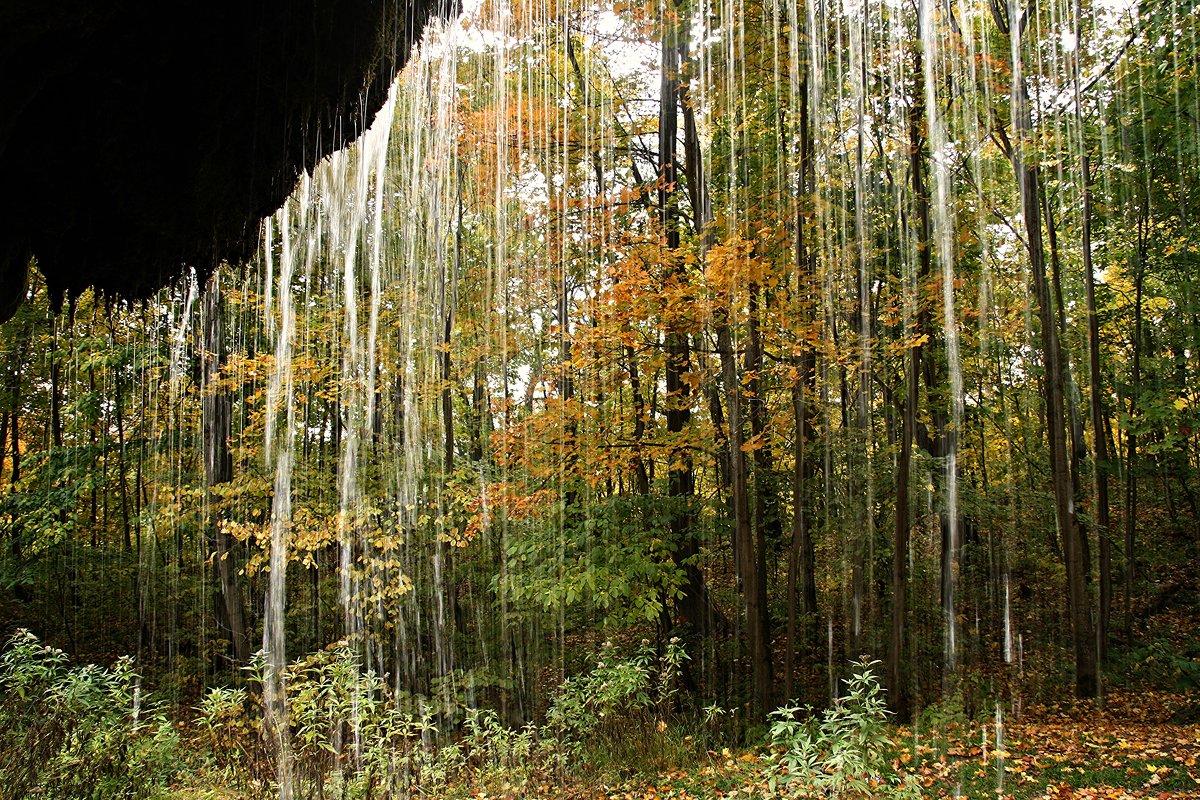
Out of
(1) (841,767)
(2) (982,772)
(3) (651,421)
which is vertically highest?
(3) (651,421)

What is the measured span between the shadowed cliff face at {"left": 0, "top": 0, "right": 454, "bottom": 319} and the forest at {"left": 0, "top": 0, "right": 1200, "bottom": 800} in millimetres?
1741

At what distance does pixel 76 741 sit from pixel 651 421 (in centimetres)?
755

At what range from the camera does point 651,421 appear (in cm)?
1037

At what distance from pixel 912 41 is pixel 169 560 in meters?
16.6

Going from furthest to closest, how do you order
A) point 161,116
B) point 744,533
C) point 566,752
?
point 744,533 → point 566,752 → point 161,116

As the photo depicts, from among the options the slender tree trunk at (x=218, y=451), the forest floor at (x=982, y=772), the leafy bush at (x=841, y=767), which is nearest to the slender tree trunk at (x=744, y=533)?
the forest floor at (x=982, y=772)

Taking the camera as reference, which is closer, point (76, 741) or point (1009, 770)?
point (76, 741)

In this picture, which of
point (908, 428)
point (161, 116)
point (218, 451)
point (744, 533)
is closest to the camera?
point (161, 116)

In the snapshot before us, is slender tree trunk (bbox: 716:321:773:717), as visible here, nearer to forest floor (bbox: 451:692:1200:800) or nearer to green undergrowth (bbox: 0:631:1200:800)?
green undergrowth (bbox: 0:631:1200:800)

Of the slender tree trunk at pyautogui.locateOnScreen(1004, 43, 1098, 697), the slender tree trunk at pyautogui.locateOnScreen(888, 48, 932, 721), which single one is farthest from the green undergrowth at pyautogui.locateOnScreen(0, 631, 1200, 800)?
the slender tree trunk at pyautogui.locateOnScreen(888, 48, 932, 721)

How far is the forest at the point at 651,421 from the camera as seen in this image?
721 cm

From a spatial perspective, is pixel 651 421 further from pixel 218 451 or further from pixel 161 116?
pixel 161 116

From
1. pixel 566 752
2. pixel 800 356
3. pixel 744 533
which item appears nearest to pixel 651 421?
pixel 744 533

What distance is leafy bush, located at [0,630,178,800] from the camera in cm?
448
